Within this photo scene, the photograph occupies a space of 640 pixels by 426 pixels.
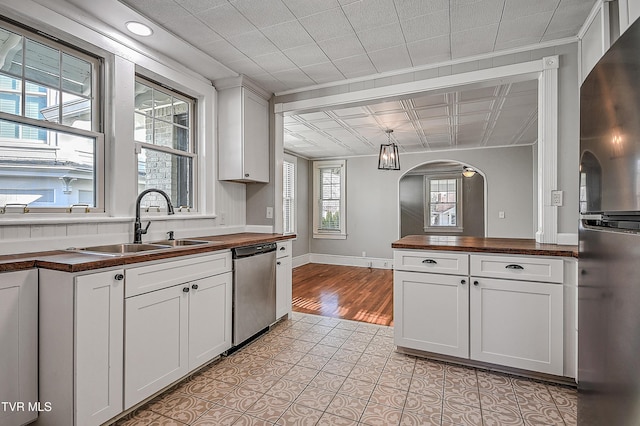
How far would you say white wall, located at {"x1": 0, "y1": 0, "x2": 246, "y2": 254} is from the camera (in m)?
1.82

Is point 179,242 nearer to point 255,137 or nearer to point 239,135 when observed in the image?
point 239,135

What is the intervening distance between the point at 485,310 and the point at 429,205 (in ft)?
21.2

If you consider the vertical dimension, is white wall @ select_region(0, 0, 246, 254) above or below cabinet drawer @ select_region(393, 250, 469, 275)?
above

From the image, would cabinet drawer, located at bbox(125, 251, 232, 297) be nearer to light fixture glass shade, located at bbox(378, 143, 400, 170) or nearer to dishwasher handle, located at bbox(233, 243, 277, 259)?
dishwasher handle, located at bbox(233, 243, 277, 259)

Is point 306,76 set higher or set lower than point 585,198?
higher

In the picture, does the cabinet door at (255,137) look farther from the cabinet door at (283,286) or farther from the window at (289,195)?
the window at (289,195)

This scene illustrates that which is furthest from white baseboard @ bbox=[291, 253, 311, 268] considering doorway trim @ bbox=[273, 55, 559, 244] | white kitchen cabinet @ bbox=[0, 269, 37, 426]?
white kitchen cabinet @ bbox=[0, 269, 37, 426]

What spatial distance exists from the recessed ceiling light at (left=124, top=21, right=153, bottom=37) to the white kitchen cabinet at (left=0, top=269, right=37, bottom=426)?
66.0 inches

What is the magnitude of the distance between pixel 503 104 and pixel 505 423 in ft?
10.7

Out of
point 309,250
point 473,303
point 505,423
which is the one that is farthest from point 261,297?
point 309,250

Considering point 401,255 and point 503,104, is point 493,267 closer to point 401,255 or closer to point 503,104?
point 401,255

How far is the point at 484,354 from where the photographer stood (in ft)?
7.50

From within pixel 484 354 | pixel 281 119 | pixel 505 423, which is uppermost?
pixel 281 119

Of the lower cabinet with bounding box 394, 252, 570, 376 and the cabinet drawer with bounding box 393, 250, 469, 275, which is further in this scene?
the cabinet drawer with bounding box 393, 250, 469, 275
